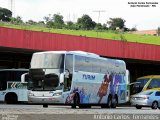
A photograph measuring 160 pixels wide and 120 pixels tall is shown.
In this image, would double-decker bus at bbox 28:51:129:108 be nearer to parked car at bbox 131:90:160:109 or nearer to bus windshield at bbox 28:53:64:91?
bus windshield at bbox 28:53:64:91

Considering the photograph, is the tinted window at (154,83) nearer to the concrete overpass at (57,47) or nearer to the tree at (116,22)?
the concrete overpass at (57,47)

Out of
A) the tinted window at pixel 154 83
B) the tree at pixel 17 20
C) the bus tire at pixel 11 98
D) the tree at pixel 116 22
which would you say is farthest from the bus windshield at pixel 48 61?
the tree at pixel 116 22

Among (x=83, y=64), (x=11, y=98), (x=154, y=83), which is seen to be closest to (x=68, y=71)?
(x=83, y=64)

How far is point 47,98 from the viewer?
2684 cm

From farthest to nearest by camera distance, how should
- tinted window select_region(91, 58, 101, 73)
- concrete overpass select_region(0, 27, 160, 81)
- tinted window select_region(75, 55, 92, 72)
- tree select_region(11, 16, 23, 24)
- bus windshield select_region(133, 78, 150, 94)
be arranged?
1. tree select_region(11, 16, 23, 24)
2. bus windshield select_region(133, 78, 150, 94)
3. concrete overpass select_region(0, 27, 160, 81)
4. tinted window select_region(91, 58, 101, 73)
5. tinted window select_region(75, 55, 92, 72)

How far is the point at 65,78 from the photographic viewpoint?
26922 millimetres

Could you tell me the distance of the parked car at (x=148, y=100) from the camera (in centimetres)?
3638

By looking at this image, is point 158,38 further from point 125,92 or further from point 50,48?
point 125,92

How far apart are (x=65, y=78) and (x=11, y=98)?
38.2ft

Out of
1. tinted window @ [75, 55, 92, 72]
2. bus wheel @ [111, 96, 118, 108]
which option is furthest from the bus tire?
tinted window @ [75, 55, 92, 72]

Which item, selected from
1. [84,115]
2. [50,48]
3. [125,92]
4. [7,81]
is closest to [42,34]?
[50,48]

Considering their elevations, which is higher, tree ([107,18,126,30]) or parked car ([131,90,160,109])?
tree ([107,18,126,30])

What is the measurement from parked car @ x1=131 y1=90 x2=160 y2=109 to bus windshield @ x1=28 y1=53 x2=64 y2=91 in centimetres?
1119

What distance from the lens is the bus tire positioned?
→ 3741 cm
